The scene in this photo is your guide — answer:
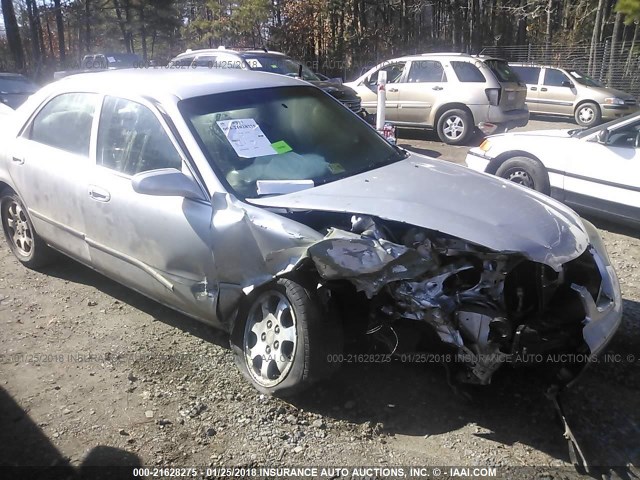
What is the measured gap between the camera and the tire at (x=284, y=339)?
2.94m

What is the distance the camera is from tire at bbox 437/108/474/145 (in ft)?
37.3

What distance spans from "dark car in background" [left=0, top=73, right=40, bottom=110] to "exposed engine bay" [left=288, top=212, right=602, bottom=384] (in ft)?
38.3

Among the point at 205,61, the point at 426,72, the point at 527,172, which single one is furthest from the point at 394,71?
the point at 527,172

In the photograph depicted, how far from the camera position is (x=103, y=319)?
4.14 metres

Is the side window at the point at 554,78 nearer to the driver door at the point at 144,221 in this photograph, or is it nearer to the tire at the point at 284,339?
the driver door at the point at 144,221

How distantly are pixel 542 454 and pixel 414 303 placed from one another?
3.07 ft

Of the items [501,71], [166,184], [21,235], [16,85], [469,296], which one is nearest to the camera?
[469,296]

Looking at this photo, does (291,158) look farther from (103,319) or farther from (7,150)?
(7,150)

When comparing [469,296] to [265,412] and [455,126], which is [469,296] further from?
[455,126]

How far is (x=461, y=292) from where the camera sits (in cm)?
293

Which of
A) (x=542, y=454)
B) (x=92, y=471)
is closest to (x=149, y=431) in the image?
(x=92, y=471)

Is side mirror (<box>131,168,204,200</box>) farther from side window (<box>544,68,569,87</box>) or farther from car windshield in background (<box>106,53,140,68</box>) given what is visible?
car windshield in background (<box>106,53,140,68</box>)

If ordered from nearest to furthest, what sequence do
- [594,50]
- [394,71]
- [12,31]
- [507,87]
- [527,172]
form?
[527,172]
[507,87]
[394,71]
[594,50]
[12,31]

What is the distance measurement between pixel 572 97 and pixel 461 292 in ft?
46.9
